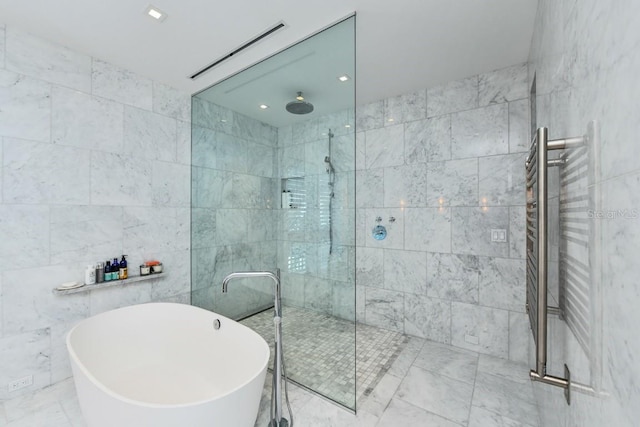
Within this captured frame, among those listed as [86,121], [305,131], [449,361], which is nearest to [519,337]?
[449,361]

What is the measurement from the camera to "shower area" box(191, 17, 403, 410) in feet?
6.89

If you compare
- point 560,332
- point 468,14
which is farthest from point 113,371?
point 468,14

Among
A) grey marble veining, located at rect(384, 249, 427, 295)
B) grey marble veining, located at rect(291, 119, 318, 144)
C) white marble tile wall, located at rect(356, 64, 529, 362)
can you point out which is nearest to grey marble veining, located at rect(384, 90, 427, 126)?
white marble tile wall, located at rect(356, 64, 529, 362)

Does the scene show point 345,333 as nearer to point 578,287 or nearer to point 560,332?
point 560,332

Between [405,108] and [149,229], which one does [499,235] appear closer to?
[405,108]

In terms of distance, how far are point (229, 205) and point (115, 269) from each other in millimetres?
1161

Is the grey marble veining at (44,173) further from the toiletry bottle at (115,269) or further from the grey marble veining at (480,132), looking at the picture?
the grey marble veining at (480,132)

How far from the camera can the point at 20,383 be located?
6.59 ft

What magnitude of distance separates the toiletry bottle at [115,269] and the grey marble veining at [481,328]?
Result: 3.21 m

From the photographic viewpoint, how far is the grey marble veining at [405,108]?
9.75ft

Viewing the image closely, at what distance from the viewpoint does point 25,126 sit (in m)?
2.06

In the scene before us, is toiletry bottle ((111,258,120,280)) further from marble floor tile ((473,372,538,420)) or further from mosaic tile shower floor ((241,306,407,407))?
marble floor tile ((473,372,538,420))

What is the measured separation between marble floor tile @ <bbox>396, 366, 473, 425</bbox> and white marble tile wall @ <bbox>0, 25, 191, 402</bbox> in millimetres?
2452

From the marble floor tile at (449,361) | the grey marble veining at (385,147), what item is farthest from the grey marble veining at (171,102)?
the marble floor tile at (449,361)
